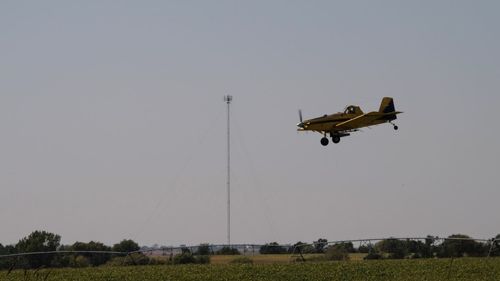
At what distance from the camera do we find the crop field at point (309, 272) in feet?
149

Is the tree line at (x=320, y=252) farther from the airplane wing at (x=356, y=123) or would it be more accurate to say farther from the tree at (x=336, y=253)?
the airplane wing at (x=356, y=123)

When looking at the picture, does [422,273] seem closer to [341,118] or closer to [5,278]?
[5,278]

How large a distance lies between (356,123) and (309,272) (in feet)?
99.4

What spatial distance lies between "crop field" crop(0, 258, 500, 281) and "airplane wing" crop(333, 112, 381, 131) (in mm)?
25081

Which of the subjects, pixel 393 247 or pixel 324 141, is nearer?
pixel 393 247

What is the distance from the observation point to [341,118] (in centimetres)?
7662

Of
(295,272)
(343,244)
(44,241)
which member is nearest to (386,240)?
(343,244)

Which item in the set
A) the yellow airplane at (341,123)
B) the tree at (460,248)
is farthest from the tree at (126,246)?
the tree at (460,248)

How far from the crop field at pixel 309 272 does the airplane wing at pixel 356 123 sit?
25.1 metres

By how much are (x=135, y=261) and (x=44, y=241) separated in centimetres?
5628

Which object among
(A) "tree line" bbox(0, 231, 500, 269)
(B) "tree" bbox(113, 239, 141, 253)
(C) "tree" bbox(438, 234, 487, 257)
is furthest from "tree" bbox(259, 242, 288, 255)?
(B) "tree" bbox(113, 239, 141, 253)

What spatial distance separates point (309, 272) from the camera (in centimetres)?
4744

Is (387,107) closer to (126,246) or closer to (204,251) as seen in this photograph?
(204,251)

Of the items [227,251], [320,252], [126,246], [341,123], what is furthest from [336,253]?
[126,246]
